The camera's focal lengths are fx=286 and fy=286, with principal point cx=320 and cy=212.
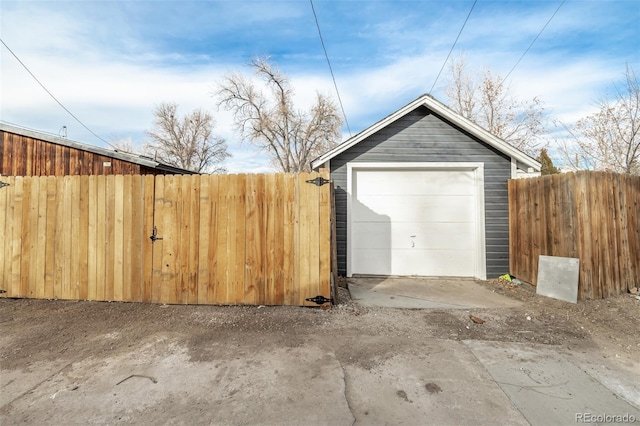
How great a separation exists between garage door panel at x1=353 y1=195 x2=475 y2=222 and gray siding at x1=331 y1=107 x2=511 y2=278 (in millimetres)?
400

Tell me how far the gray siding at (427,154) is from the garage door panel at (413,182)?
293 mm

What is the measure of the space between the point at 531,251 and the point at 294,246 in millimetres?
4542

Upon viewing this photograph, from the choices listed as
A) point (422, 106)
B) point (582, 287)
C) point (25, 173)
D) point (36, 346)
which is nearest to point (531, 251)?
point (582, 287)

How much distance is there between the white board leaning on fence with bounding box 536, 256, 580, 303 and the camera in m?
4.36

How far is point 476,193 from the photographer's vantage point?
6.25 m

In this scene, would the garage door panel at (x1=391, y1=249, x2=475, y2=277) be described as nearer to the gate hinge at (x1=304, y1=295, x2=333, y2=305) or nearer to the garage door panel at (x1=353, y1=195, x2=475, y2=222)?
the garage door panel at (x1=353, y1=195, x2=475, y2=222)

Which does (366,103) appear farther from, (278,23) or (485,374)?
(485,374)

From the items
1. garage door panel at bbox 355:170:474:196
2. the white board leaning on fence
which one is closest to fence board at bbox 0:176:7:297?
garage door panel at bbox 355:170:474:196

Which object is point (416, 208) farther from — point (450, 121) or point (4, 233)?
point (4, 233)

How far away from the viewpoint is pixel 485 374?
8.02 ft

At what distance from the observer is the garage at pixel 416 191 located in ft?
20.4

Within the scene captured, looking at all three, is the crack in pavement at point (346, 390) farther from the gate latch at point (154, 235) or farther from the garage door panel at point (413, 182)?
the garage door panel at point (413, 182)

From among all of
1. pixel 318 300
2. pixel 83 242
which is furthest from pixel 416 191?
pixel 83 242

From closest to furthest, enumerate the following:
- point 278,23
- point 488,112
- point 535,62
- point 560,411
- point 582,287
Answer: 1. point 560,411
2. point 582,287
3. point 278,23
4. point 535,62
5. point 488,112
